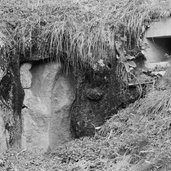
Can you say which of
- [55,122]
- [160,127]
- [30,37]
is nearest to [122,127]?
[160,127]

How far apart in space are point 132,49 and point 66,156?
1.57m

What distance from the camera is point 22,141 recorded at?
5512mm

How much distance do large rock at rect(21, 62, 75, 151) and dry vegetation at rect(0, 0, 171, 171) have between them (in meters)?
0.26

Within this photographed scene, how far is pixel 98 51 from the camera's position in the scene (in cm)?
550

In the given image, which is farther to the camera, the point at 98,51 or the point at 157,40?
the point at 157,40

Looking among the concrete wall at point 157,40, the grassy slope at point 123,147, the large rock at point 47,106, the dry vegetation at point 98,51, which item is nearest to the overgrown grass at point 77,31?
the dry vegetation at point 98,51

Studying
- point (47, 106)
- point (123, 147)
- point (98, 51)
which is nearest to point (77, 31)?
point (98, 51)

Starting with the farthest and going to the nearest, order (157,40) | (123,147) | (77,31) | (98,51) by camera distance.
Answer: (157,40)
(77,31)
(98,51)
(123,147)

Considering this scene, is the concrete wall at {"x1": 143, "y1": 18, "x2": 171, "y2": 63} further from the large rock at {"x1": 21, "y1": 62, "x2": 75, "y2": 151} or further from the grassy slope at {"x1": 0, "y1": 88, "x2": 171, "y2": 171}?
the large rock at {"x1": 21, "y1": 62, "x2": 75, "y2": 151}

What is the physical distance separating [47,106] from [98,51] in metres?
0.90

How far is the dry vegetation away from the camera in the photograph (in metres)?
4.50

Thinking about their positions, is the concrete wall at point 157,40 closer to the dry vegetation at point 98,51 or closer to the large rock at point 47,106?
the dry vegetation at point 98,51

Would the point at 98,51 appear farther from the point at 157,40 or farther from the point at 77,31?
the point at 157,40

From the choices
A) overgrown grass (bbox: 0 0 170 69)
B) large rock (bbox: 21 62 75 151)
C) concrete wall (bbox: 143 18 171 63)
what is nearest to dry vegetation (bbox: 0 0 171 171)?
overgrown grass (bbox: 0 0 170 69)
